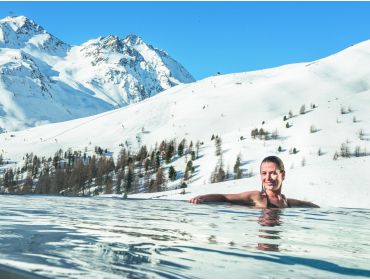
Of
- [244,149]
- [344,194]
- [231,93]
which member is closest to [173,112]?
[231,93]

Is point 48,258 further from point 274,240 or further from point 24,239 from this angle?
point 274,240

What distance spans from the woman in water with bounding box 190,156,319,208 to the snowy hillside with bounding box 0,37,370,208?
11421 mm

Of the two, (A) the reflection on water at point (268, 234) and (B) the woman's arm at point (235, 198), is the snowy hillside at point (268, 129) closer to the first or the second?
(B) the woman's arm at point (235, 198)

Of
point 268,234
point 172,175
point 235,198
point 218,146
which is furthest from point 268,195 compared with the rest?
point 218,146

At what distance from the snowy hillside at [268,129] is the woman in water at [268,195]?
11.4 m

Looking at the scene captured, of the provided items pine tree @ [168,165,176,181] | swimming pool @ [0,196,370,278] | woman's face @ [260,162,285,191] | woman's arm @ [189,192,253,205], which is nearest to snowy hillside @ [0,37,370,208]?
pine tree @ [168,165,176,181]

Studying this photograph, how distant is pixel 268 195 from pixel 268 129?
8039 cm

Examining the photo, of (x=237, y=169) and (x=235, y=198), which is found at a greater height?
(x=237, y=169)

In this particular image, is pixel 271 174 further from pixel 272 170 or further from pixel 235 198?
pixel 235 198

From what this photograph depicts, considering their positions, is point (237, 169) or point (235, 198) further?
point (237, 169)

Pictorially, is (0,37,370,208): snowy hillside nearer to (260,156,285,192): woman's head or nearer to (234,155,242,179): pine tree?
(234,155,242,179): pine tree

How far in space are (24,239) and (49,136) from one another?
187583mm

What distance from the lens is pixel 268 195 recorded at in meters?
11.6

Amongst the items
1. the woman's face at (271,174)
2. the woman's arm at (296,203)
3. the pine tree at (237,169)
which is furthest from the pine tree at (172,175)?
the woman's face at (271,174)
